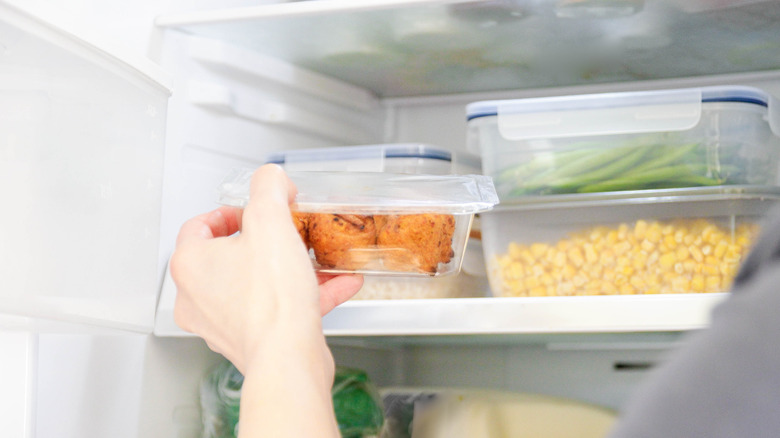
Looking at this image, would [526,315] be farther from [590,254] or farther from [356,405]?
[356,405]

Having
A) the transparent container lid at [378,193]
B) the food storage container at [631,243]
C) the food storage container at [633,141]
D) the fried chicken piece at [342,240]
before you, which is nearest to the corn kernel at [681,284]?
the food storage container at [631,243]

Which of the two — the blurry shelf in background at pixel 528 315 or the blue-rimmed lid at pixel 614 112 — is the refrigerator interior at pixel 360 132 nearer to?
the blurry shelf in background at pixel 528 315

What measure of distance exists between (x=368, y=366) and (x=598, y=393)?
0.38 meters

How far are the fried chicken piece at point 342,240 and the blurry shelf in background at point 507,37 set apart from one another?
0.31m

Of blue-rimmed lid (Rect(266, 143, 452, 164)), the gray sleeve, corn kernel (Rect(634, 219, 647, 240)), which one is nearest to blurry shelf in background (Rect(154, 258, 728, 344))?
corn kernel (Rect(634, 219, 647, 240))

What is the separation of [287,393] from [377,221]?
10.8 inches

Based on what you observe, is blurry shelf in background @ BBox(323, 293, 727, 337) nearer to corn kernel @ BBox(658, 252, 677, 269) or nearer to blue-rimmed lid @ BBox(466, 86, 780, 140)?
corn kernel @ BBox(658, 252, 677, 269)

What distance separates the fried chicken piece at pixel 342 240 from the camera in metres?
0.74

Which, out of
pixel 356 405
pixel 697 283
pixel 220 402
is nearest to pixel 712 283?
pixel 697 283

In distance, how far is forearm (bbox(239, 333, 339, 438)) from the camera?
1.60 feet

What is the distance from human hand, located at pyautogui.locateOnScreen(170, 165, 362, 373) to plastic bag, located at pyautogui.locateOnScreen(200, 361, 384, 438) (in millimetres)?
391

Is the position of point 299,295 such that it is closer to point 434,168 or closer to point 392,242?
point 392,242

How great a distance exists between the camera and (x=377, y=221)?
75cm

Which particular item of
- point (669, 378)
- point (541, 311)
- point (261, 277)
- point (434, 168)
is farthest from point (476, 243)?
point (669, 378)
